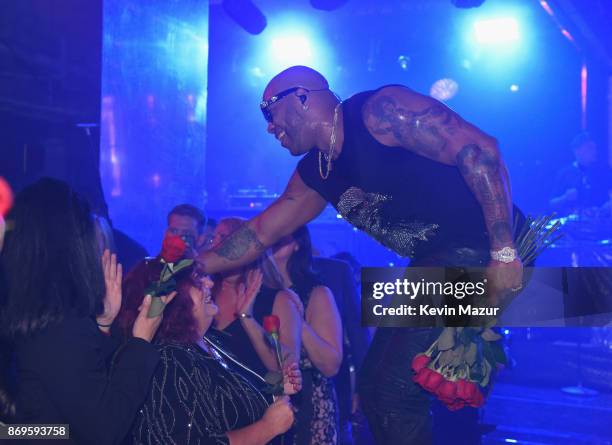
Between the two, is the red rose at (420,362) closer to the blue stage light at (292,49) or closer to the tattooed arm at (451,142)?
the tattooed arm at (451,142)

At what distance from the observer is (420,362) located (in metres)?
2.38

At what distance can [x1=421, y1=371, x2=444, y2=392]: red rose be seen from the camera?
2309 millimetres

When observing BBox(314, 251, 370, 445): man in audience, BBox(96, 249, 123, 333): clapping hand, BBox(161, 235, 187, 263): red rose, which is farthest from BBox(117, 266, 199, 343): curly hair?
BBox(314, 251, 370, 445): man in audience

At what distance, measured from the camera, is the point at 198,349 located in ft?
8.22

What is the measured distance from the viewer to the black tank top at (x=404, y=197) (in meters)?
2.64

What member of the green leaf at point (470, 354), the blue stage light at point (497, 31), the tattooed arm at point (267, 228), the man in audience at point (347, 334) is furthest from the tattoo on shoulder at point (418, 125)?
the blue stage light at point (497, 31)

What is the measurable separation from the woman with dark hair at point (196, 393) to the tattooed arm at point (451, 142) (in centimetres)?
93

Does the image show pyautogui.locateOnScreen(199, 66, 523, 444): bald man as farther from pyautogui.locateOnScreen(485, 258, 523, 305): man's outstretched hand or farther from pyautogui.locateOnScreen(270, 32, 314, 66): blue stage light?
pyautogui.locateOnScreen(270, 32, 314, 66): blue stage light

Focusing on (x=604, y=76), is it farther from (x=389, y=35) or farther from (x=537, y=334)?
(x=537, y=334)

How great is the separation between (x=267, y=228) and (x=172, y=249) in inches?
42.5

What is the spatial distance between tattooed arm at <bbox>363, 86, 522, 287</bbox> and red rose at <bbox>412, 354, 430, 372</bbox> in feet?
1.32

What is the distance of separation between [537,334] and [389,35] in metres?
8.93

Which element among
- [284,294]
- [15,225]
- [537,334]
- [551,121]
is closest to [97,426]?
[15,225]

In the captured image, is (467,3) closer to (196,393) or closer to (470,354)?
(470,354)
